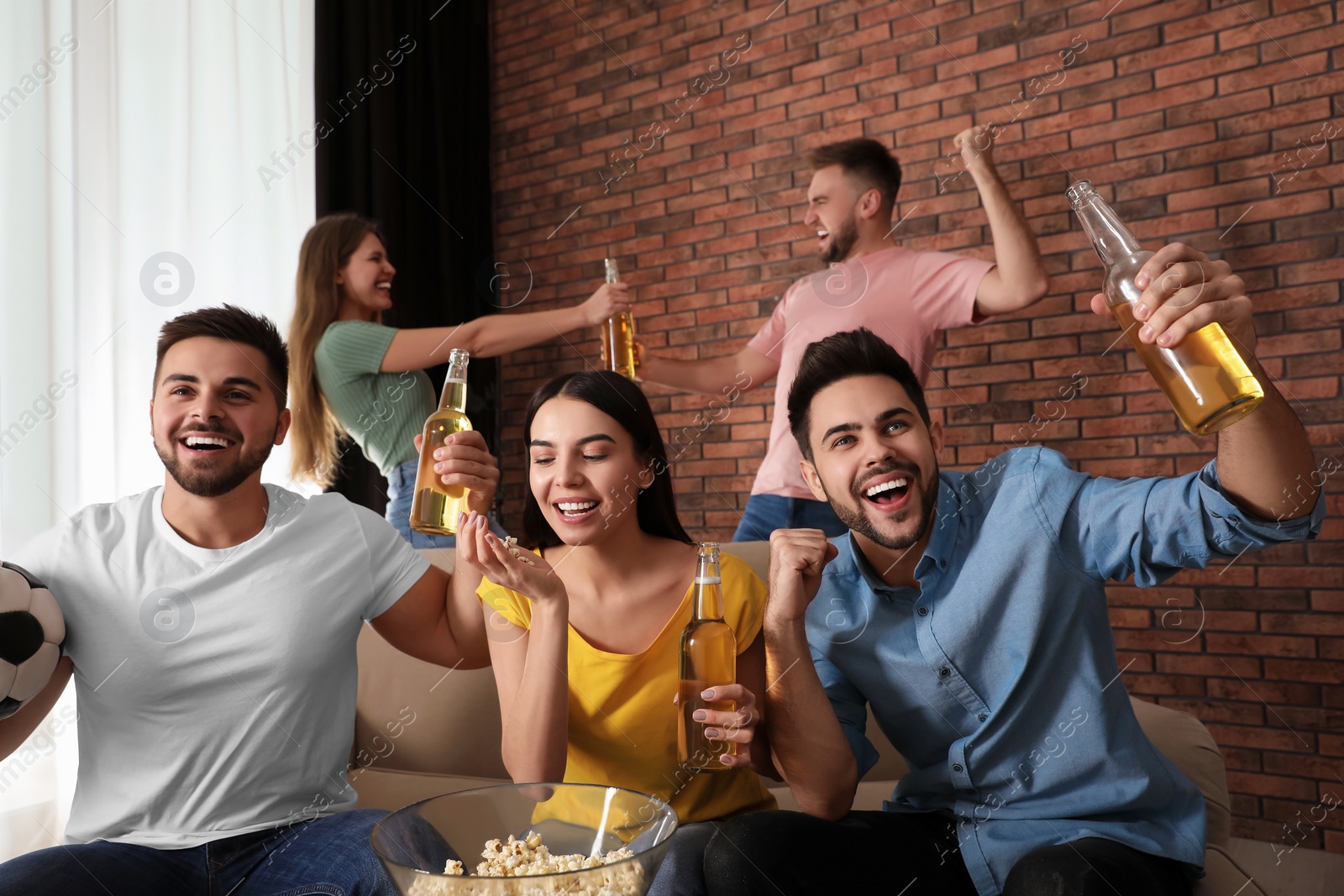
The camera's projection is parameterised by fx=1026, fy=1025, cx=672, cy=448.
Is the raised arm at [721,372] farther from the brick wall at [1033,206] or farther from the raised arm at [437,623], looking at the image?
the raised arm at [437,623]

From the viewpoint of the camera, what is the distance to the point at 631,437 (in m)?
1.80

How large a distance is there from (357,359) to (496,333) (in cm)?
49

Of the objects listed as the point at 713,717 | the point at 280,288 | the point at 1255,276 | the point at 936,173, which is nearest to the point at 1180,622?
the point at 1255,276

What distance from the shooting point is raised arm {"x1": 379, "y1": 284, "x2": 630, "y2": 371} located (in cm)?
267

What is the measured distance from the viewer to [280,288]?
3.87m

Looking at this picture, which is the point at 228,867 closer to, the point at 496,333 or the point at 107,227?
the point at 496,333

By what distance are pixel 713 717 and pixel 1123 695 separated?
0.65 metres

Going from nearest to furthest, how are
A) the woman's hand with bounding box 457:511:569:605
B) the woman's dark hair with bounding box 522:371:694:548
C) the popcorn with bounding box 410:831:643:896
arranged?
the popcorn with bounding box 410:831:643:896, the woman's hand with bounding box 457:511:569:605, the woman's dark hair with bounding box 522:371:694:548

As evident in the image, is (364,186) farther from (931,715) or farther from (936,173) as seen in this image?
(931,715)

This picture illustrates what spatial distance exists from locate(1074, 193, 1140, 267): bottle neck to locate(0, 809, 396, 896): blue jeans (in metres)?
1.27

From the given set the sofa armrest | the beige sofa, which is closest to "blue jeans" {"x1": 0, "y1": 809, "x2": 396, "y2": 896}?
the beige sofa

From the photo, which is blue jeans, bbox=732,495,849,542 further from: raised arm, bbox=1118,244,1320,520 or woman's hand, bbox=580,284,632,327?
raised arm, bbox=1118,244,1320,520

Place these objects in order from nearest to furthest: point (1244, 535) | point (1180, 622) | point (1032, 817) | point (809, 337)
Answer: point (1244, 535)
point (1032, 817)
point (809, 337)
point (1180, 622)

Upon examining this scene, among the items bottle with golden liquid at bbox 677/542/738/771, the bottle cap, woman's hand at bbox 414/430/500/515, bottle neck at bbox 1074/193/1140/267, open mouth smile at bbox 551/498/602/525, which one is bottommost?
bottle with golden liquid at bbox 677/542/738/771
